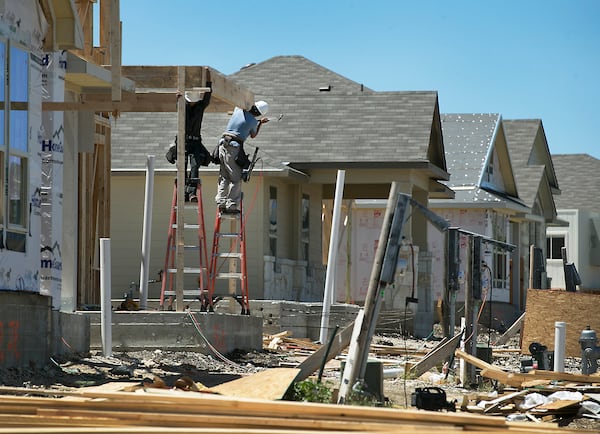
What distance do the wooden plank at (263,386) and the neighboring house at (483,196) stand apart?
83.8 ft

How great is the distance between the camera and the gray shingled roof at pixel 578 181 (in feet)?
181

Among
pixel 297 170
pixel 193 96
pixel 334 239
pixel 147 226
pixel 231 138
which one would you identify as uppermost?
pixel 193 96

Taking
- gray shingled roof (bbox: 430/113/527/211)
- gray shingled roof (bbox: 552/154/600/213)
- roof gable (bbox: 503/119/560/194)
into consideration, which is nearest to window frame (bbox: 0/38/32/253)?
gray shingled roof (bbox: 430/113/527/211)

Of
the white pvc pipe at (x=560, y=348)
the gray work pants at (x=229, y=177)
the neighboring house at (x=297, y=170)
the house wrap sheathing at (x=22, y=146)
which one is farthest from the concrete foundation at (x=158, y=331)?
the neighboring house at (x=297, y=170)

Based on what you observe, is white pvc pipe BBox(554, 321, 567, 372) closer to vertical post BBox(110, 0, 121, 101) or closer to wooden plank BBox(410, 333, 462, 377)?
wooden plank BBox(410, 333, 462, 377)

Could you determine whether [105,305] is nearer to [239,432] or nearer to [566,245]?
[239,432]

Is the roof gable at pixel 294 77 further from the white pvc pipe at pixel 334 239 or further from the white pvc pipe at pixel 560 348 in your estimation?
the white pvc pipe at pixel 560 348

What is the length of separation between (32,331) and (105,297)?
176 cm

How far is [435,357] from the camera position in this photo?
1664 cm

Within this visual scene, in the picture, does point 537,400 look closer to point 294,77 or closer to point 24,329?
point 24,329

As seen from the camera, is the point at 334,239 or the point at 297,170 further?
the point at 297,170

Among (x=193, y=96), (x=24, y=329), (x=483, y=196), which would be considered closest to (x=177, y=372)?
(x=24, y=329)

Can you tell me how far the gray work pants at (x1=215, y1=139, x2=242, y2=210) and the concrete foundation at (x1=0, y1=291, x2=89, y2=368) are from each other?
4961 millimetres

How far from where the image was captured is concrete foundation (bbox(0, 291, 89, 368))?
47.9 feet
